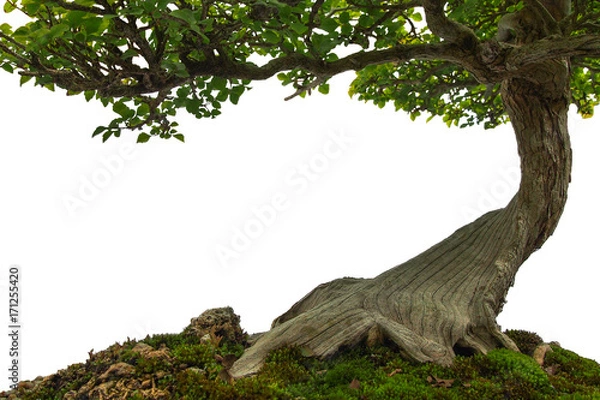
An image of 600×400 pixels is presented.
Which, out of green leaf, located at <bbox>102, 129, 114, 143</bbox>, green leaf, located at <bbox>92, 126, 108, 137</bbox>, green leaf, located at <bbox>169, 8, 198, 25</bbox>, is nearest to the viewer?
green leaf, located at <bbox>169, 8, 198, 25</bbox>

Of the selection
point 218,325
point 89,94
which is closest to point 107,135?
point 89,94

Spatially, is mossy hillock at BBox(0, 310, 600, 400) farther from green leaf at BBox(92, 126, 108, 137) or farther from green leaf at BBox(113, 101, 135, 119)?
green leaf at BBox(113, 101, 135, 119)

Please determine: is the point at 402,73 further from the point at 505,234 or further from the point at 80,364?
the point at 80,364

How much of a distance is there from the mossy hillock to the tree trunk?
24cm

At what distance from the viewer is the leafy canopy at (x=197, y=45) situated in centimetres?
430

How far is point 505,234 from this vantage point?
8578 mm

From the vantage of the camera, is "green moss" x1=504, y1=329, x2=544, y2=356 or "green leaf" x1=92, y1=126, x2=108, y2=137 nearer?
"green leaf" x1=92, y1=126, x2=108, y2=137

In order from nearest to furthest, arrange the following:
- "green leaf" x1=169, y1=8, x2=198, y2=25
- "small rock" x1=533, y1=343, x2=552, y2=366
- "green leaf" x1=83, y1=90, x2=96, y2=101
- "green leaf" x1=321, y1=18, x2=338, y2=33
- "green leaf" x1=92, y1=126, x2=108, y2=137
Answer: "green leaf" x1=169, y1=8, x2=198, y2=25, "green leaf" x1=321, y1=18, x2=338, y2=33, "green leaf" x1=92, y1=126, x2=108, y2=137, "green leaf" x1=83, y1=90, x2=96, y2=101, "small rock" x1=533, y1=343, x2=552, y2=366

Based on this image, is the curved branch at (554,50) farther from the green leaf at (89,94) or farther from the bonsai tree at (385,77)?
the green leaf at (89,94)

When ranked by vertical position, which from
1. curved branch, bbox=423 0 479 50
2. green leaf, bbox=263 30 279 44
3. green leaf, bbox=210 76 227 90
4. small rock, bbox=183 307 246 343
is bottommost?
small rock, bbox=183 307 246 343

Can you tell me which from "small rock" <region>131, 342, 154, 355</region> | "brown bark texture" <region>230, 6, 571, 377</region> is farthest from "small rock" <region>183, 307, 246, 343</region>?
"small rock" <region>131, 342, 154, 355</region>

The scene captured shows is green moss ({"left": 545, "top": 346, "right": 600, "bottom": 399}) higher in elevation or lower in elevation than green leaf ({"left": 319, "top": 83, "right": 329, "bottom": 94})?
lower

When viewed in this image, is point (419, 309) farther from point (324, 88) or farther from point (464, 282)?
point (324, 88)

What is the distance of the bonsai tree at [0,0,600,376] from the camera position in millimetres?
4742
